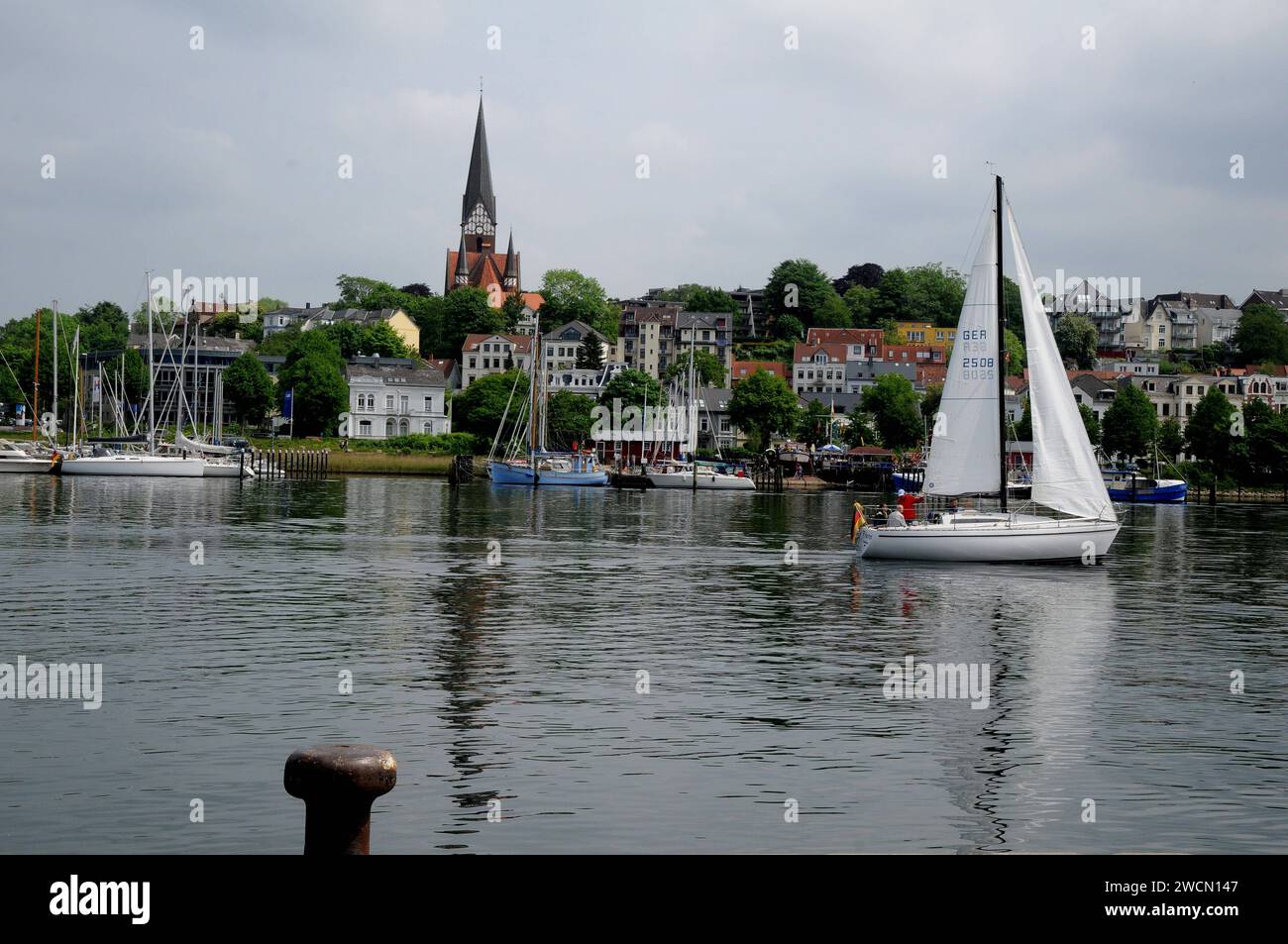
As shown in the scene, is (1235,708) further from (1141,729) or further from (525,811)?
(525,811)

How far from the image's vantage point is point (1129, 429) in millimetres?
153875

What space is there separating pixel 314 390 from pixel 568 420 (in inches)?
1197

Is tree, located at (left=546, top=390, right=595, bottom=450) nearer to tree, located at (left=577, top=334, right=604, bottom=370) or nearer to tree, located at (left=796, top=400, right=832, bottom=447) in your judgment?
tree, located at (left=577, top=334, right=604, bottom=370)

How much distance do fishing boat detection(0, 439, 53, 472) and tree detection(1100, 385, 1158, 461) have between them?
110m

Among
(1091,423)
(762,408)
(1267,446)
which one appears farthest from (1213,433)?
(762,408)

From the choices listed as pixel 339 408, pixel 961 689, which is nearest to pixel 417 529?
pixel 961 689

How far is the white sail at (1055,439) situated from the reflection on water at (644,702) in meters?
2.47

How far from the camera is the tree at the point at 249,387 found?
170 m

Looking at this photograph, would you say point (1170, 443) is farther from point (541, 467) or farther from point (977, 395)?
point (977, 395)

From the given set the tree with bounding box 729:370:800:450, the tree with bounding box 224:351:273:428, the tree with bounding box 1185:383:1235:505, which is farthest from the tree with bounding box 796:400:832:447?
the tree with bounding box 224:351:273:428

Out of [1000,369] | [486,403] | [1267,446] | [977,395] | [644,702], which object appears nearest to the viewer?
[644,702]

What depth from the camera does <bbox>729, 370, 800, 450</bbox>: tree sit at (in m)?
164
